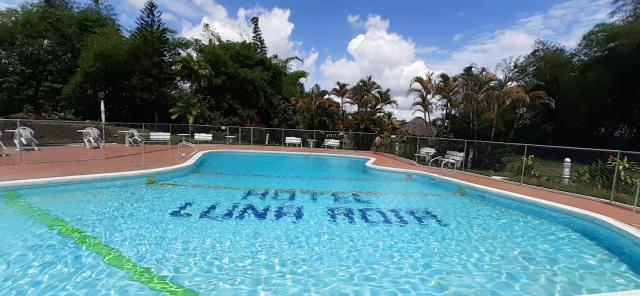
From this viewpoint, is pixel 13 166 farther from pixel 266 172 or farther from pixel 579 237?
pixel 579 237

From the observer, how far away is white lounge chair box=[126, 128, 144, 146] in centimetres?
1642

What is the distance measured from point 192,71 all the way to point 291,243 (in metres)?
19.8

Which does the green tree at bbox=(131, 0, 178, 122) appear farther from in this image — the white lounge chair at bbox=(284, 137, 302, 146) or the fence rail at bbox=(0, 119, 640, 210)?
the white lounge chair at bbox=(284, 137, 302, 146)

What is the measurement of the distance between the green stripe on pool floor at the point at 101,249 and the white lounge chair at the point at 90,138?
7493 mm

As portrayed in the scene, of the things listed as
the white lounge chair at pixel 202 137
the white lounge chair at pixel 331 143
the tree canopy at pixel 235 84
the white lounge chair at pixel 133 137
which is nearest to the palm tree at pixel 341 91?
the tree canopy at pixel 235 84

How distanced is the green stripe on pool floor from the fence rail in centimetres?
417

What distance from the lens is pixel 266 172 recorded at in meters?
12.9

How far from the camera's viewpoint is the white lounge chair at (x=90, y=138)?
14.3m

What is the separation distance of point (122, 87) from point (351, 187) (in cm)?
2137

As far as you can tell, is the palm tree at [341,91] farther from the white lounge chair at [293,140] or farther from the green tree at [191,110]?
the green tree at [191,110]

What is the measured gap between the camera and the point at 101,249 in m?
5.12

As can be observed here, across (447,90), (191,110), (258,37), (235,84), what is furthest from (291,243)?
(258,37)

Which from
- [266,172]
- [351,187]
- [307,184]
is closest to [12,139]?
[266,172]

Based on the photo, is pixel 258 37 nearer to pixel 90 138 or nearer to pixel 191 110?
pixel 191 110
